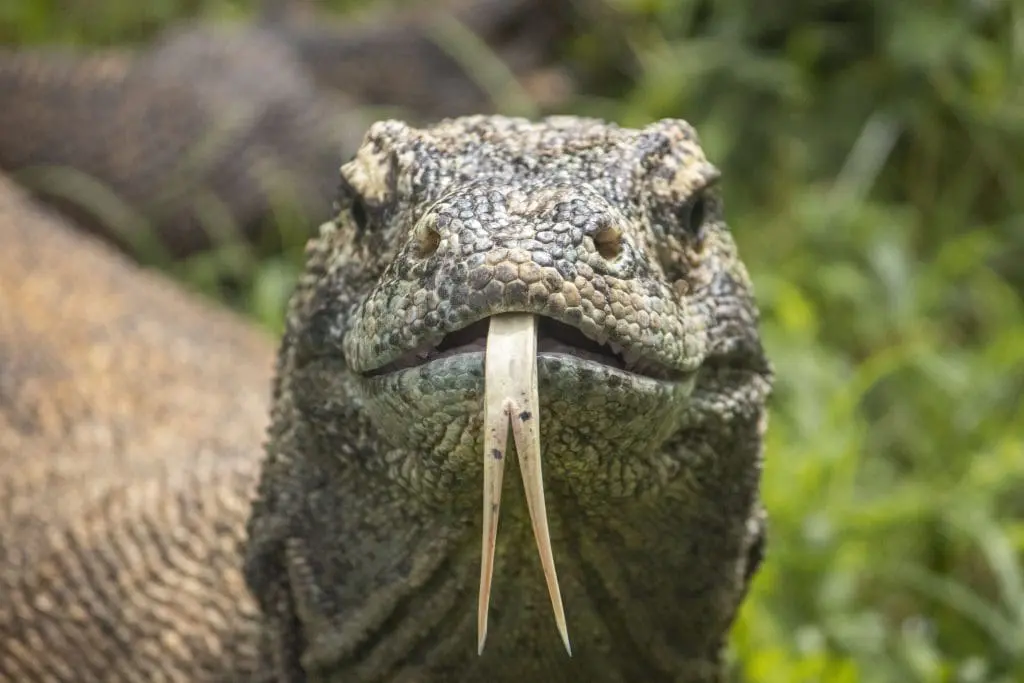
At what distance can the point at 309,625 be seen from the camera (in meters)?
2.37

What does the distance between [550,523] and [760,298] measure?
2.94 m

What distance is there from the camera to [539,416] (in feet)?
5.89

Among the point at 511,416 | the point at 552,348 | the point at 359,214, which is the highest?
the point at 359,214

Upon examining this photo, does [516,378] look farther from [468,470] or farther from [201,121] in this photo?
[201,121]

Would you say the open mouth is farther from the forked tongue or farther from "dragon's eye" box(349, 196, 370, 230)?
"dragon's eye" box(349, 196, 370, 230)

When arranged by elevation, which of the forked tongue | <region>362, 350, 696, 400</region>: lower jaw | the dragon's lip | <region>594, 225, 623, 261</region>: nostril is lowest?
the forked tongue

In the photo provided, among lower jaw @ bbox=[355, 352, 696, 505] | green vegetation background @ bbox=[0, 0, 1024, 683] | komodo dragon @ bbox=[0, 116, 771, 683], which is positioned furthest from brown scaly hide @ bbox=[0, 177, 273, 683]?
green vegetation background @ bbox=[0, 0, 1024, 683]

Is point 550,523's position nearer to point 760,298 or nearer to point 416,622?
point 416,622

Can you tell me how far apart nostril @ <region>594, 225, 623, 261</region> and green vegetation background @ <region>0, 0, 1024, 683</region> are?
1597 millimetres

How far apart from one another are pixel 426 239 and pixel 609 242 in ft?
0.87

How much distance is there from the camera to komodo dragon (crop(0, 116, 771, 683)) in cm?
183

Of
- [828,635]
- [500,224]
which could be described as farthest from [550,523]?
[828,635]

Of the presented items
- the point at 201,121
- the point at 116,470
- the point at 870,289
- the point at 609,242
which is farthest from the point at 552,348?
the point at 201,121

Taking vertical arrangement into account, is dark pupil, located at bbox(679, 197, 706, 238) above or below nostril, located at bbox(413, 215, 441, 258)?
above
